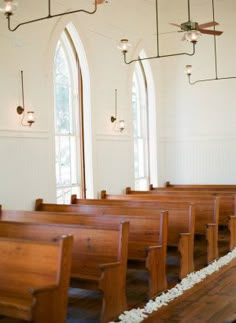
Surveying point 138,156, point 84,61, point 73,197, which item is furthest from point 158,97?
point 73,197

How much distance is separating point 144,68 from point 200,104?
135 centimetres

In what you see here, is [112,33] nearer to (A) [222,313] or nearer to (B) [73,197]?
(B) [73,197]

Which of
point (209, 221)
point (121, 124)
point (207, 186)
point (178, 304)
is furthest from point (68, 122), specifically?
point (178, 304)

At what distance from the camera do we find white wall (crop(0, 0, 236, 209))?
5.52 metres

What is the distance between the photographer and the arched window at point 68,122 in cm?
659

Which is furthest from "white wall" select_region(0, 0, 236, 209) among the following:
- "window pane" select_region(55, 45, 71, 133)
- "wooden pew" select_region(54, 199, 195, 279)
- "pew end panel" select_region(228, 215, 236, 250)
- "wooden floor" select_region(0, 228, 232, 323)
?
"pew end panel" select_region(228, 215, 236, 250)

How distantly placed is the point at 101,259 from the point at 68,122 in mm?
3611

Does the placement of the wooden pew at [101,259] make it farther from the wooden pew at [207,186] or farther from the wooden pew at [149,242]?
the wooden pew at [207,186]

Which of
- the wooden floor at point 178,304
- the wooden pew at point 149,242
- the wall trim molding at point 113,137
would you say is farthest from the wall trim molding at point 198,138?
the wooden pew at point 149,242

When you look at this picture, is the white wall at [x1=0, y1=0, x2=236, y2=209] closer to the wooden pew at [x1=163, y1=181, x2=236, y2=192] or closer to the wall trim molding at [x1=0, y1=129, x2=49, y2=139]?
the wall trim molding at [x1=0, y1=129, x2=49, y2=139]

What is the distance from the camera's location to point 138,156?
8.73 m

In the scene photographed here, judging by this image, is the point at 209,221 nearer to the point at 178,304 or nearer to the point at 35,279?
the point at 178,304

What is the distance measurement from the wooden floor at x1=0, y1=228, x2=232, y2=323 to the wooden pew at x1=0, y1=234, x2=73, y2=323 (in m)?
0.61

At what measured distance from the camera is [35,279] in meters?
2.93
